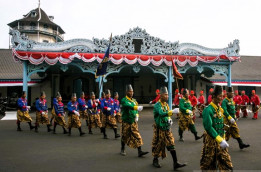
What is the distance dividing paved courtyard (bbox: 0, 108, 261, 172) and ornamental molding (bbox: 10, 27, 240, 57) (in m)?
7.22

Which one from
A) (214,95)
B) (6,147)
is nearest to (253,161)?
(214,95)

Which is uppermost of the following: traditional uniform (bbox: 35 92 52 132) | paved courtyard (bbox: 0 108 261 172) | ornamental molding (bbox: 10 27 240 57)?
ornamental molding (bbox: 10 27 240 57)

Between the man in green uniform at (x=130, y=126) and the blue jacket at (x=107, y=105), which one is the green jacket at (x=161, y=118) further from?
the blue jacket at (x=107, y=105)

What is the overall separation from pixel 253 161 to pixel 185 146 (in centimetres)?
194

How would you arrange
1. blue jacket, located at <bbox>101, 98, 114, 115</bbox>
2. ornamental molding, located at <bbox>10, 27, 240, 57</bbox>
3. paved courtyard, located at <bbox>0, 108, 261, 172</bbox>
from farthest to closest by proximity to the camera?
ornamental molding, located at <bbox>10, 27, 240, 57</bbox> → blue jacket, located at <bbox>101, 98, 114, 115</bbox> → paved courtyard, located at <bbox>0, 108, 261, 172</bbox>

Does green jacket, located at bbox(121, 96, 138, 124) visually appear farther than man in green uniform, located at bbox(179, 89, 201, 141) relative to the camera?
No

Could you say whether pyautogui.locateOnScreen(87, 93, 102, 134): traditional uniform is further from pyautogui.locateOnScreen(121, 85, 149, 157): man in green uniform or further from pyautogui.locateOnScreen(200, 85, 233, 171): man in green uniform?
pyautogui.locateOnScreen(200, 85, 233, 171): man in green uniform

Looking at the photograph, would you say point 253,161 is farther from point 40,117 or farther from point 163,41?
point 163,41

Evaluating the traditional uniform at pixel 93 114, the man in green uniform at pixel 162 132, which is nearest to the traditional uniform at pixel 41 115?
the traditional uniform at pixel 93 114

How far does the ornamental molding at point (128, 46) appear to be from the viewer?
13.7 metres

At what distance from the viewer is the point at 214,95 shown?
3.90m

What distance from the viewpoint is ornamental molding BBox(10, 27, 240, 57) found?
1373 centimetres

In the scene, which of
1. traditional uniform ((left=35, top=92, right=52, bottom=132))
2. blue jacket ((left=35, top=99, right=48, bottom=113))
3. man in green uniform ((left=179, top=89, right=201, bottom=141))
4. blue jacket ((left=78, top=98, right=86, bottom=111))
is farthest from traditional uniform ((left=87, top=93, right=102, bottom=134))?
man in green uniform ((left=179, top=89, right=201, bottom=141))

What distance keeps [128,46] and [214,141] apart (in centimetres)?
1171
